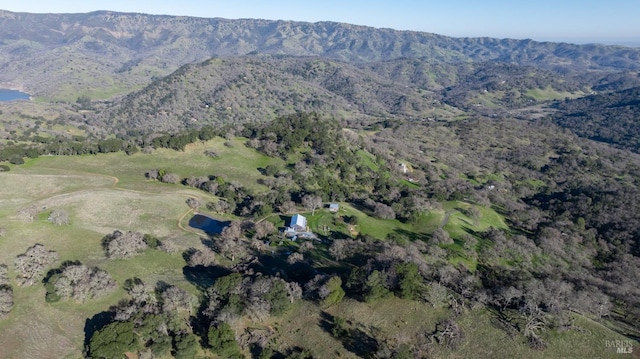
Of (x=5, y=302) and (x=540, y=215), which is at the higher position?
(x=5, y=302)

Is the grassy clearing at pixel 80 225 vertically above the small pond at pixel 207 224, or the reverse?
the grassy clearing at pixel 80 225

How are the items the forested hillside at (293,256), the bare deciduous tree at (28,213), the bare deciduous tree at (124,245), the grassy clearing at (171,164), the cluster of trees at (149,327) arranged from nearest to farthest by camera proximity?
the cluster of trees at (149,327), the forested hillside at (293,256), the bare deciduous tree at (124,245), the bare deciduous tree at (28,213), the grassy clearing at (171,164)

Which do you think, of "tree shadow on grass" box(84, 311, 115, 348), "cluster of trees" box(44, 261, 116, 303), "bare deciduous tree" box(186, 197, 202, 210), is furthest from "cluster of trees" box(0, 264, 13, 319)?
"bare deciduous tree" box(186, 197, 202, 210)

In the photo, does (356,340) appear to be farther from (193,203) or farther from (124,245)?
(193,203)

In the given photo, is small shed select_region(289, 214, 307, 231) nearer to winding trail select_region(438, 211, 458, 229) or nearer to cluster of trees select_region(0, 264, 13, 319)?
winding trail select_region(438, 211, 458, 229)

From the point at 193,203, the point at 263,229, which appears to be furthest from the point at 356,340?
the point at 193,203

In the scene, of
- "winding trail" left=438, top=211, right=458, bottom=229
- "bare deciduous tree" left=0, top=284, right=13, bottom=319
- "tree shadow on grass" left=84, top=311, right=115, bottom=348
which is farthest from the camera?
"winding trail" left=438, top=211, right=458, bottom=229

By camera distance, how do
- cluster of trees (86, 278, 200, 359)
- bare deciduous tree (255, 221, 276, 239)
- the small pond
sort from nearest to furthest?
1. cluster of trees (86, 278, 200, 359)
2. bare deciduous tree (255, 221, 276, 239)
3. the small pond

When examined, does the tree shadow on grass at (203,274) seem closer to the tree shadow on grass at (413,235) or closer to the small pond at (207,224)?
the small pond at (207,224)

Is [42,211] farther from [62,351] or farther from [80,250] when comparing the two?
[62,351]

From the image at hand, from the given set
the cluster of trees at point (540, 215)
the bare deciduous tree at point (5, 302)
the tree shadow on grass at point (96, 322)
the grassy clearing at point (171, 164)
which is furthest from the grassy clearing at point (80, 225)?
the cluster of trees at point (540, 215)
